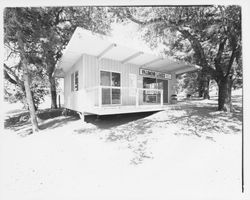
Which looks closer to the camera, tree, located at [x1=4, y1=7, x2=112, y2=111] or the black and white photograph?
the black and white photograph

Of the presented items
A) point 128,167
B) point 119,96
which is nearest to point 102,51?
point 119,96

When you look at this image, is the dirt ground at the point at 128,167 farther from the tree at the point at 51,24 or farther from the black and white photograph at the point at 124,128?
the tree at the point at 51,24

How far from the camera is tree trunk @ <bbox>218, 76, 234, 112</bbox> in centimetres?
584

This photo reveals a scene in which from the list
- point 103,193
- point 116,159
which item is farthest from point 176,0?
point 103,193

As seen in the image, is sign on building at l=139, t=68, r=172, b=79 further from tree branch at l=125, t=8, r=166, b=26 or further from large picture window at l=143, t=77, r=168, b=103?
tree branch at l=125, t=8, r=166, b=26

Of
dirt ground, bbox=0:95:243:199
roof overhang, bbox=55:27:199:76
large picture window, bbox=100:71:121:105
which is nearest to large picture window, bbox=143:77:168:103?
roof overhang, bbox=55:27:199:76

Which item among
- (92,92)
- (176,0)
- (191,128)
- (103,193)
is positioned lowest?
(103,193)

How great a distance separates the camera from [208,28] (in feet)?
15.2

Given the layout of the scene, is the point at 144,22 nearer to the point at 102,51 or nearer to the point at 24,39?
the point at 102,51

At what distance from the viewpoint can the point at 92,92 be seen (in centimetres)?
539

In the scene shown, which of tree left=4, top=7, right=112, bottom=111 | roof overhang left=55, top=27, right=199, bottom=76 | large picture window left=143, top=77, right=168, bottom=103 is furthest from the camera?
large picture window left=143, top=77, right=168, bottom=103

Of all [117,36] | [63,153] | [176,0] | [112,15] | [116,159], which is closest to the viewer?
[176,0]
